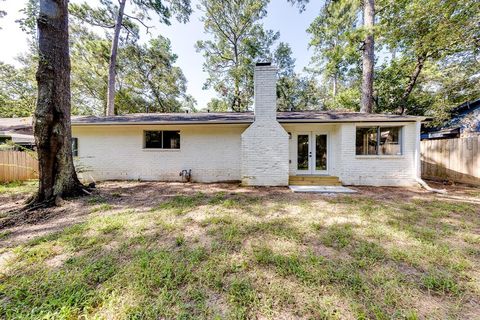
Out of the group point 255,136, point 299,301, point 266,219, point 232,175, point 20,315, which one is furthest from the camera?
point 232,175

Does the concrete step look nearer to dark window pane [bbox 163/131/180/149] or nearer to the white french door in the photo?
the white french door

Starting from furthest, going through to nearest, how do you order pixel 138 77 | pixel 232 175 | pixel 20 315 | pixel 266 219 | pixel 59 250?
pixel 138 77 < pixel 232 175 < pixel 266 219 < pixel 59 250 < pixel 20 315

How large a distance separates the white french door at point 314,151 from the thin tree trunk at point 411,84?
9.90m

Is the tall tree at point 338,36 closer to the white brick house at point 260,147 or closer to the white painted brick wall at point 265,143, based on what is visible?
the white brick house at point 260,147

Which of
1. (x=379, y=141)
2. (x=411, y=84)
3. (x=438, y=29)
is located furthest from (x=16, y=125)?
(x=411, y=84)

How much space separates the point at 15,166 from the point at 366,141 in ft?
51.3

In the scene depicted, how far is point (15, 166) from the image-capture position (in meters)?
8.23

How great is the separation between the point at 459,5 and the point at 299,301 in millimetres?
12754

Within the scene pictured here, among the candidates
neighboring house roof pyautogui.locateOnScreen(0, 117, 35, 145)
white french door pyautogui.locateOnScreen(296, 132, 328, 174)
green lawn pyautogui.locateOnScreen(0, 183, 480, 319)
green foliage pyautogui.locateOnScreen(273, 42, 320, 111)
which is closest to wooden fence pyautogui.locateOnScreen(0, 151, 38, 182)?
neighboring house roof pyautogui.locateOnScreen(0, 117, 35, 145)

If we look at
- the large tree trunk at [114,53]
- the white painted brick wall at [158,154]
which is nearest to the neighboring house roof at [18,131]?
the large tree trunk at [114,53]

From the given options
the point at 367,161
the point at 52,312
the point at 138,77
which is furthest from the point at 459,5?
the point at 138,77

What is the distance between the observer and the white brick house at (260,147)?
747 centimetres

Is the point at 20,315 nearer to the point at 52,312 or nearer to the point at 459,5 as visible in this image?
the point at 52,312

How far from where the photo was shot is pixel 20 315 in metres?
1.83
